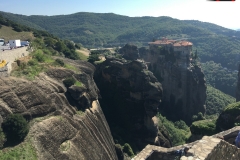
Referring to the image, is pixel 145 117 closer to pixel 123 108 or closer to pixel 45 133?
pixel 123 108

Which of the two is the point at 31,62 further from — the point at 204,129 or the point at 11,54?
the point at 204,129

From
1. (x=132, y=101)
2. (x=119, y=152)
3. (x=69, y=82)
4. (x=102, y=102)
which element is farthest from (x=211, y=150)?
(x=102, y=102)

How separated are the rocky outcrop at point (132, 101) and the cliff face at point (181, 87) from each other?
28.8 m

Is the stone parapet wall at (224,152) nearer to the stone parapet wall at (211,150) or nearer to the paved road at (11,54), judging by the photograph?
the stone parapet wall at (211,150)

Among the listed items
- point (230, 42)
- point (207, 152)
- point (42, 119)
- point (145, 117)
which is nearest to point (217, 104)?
point (145, 117)

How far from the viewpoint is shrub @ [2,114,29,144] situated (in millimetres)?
20453

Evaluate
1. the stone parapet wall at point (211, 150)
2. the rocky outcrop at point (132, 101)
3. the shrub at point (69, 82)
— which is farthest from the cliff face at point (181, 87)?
the stone parapet wall at point (211, 150)

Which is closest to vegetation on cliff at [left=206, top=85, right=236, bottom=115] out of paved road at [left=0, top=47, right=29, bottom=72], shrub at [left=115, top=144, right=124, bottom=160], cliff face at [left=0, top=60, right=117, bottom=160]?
shrub at [left=115, top=144, right=124, bottom=160]

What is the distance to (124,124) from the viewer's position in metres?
47.6

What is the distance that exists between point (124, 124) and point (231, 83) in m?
81.6

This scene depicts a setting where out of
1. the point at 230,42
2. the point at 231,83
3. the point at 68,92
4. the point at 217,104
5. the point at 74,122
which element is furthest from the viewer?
the point at 230,42

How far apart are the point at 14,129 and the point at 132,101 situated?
30403 millimetres

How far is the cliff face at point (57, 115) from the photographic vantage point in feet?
72.2

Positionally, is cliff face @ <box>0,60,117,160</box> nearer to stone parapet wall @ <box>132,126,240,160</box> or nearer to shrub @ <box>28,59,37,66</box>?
shrub @ <box>28,59,37,66</box>
